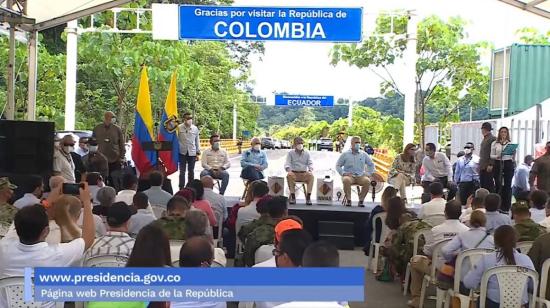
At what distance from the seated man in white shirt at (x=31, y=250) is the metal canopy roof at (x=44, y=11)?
726cm

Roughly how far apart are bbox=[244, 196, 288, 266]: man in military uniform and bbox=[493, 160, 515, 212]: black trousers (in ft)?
21.7

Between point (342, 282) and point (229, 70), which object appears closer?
point (342, 282)

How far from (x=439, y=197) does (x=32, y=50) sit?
24.4 ft

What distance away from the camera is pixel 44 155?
402 inches

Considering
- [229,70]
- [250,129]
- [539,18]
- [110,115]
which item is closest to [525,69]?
[539,18]

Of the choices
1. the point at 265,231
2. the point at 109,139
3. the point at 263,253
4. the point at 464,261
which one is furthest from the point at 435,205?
the point at 109,139

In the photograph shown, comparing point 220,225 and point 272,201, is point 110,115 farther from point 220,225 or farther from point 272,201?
point 272,201

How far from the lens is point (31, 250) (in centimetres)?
390

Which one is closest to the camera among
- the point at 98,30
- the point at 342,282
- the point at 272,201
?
the point at 342,282

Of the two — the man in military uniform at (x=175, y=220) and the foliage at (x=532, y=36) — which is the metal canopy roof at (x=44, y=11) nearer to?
the man in military uniform at (x=175, y=220)

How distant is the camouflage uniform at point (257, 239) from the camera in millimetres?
5430

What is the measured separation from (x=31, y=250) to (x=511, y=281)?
311cm

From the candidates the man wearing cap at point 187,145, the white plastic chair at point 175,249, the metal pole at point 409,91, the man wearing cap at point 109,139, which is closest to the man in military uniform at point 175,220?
the white plastic chair at point 175,249

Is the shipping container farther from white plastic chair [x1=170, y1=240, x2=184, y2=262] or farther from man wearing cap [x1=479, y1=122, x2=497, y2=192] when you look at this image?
white plastic chair [x1=170, y1=240, x2=184, y2=262]
